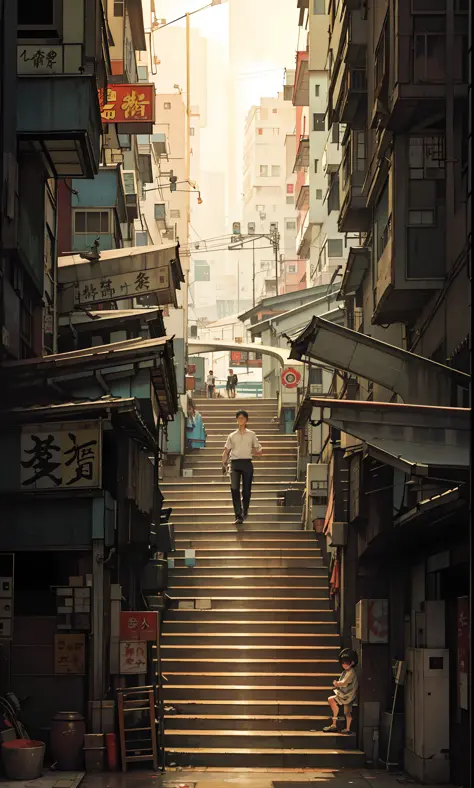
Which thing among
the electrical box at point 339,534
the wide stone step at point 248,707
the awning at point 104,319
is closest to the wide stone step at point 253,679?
the wide stone step at point 248,707

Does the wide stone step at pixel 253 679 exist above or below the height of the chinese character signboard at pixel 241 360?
below

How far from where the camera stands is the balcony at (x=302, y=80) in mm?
63812

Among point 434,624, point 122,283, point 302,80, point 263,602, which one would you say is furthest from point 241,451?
point 302,80

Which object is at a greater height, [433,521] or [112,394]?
[112,394]

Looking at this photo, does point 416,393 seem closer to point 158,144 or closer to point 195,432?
point 195,432

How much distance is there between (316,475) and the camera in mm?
31016

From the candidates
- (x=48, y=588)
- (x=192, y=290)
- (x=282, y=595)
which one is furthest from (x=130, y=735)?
(x=192, y=290)

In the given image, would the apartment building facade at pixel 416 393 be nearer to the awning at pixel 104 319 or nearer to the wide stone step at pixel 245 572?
the awning at pixel 104 319

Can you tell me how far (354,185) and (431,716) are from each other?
11546 mm

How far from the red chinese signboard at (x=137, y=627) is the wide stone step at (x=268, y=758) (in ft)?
6.29

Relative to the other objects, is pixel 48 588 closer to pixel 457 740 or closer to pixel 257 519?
pixel 457 740

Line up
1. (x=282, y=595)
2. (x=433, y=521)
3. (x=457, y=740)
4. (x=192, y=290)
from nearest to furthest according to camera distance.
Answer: (x=433, y=521), (x=457, y=740), (x=282, y=595), (x=192, y=290)

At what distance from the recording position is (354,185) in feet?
89.6

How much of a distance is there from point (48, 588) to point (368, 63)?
12.1 m
